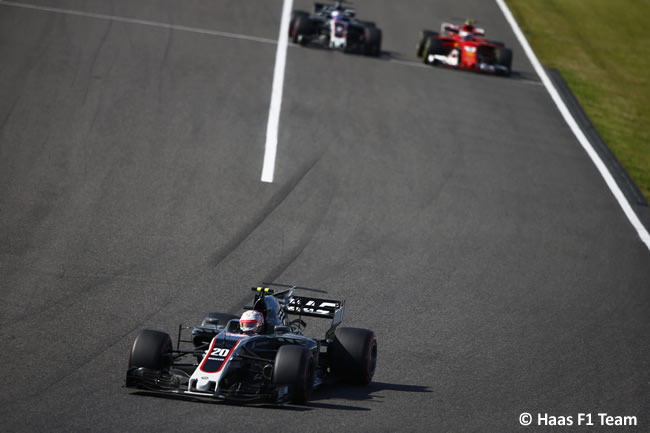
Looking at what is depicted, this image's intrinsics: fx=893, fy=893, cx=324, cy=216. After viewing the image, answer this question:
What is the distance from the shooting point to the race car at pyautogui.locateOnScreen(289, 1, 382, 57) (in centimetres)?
2536

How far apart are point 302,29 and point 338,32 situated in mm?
1033

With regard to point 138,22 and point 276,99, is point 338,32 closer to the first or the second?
point 276,99

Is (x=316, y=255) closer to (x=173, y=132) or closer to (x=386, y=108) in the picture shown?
(x=173, y=132)

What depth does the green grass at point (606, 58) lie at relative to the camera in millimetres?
23609

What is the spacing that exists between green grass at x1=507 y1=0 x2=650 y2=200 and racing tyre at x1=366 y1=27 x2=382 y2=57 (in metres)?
5.99

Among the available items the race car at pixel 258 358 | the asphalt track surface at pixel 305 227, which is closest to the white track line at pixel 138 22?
the asphalt track surface at pixel 305 227

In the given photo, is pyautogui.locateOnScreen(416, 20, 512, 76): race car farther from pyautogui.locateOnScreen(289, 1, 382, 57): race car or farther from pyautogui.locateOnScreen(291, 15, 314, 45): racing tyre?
pyautogui.locateOnScreen(291, 15, 314, 45): racing tyre

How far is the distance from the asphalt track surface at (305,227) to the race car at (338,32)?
0.44 m

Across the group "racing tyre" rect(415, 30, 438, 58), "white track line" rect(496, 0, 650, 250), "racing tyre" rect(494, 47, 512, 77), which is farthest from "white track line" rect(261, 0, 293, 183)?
"white track line" rect(496, 0, 650, 250)

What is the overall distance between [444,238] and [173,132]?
6.65 m

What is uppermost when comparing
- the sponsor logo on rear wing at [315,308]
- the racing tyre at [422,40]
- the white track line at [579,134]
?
the racing tyre at [422,40]

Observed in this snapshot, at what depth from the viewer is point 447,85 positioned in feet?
80.0

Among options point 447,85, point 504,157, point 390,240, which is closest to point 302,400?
point 390,240

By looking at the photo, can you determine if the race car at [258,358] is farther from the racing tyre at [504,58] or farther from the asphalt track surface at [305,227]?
the racing tyre at [504,58]
